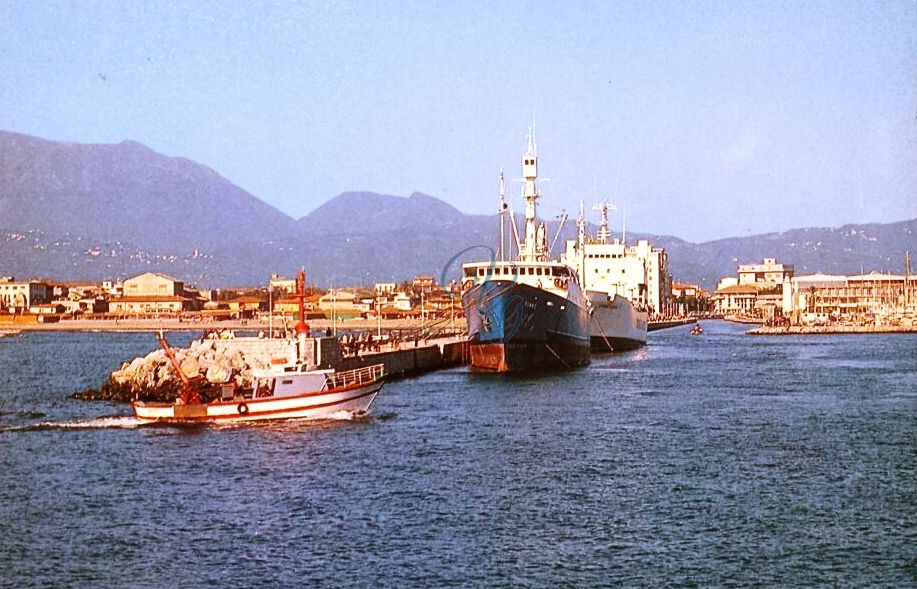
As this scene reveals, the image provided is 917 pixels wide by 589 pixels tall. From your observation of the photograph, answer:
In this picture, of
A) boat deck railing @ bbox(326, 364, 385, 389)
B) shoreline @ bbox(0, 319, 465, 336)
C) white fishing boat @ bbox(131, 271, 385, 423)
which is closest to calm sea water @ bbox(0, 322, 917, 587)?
white fishing boat @ bbox(131, 271, 385, 423)

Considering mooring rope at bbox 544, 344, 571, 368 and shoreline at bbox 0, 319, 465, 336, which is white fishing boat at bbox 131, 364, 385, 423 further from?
shoreline at bbox 0, 319, 465, 336

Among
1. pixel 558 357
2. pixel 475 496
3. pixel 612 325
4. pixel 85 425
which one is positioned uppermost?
pixel 612 325

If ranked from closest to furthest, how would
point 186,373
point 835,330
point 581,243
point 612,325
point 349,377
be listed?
point 349,377 → point 186,373 → point 612,325 → point 581,243 → point 835,330

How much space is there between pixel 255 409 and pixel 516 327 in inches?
1058

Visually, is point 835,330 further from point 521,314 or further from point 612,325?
point 521,314

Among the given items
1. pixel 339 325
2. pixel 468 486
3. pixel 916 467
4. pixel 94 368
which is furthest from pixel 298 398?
pixel 339 325

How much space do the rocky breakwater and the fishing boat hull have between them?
692 cm

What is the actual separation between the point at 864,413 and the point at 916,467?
46.4ft

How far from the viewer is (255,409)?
41875mm

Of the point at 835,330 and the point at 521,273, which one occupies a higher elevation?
the point at 521,273

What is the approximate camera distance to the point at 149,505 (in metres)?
28.5

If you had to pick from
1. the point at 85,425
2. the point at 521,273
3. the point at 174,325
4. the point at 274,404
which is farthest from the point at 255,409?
the point at 174,325

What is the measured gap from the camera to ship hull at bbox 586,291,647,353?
96506 mm

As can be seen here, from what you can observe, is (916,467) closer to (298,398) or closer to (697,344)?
(298,398)
